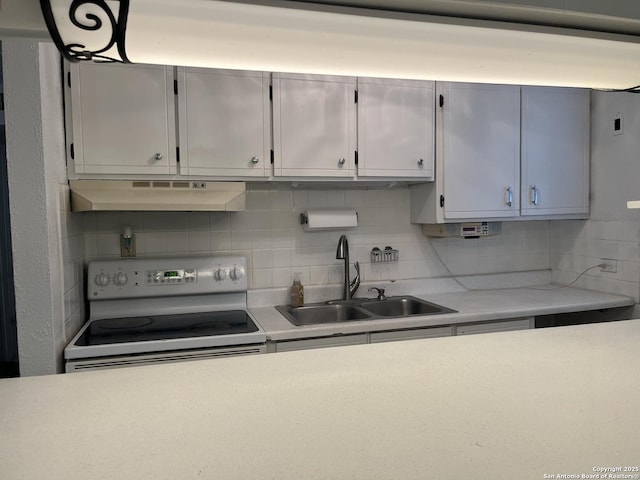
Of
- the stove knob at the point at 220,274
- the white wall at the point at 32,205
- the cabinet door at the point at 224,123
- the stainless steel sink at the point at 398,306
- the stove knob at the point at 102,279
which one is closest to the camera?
the white wall at the point at 32,205

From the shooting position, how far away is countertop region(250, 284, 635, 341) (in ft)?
7.51

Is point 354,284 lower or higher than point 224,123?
lower

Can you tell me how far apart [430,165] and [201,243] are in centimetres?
145

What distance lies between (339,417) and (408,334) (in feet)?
5.57

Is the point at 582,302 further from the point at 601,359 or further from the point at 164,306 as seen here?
the point at 164,306

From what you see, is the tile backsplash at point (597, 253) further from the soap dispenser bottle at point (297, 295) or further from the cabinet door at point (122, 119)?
the cabinet door at point (122, 119)

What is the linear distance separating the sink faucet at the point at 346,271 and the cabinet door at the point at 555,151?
1.15 metres

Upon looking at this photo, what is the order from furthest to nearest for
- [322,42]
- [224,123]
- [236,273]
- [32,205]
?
[236,273], [224,123], [32,205], [322,42]

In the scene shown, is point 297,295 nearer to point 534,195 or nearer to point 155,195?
point 155,195

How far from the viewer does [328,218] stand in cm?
280

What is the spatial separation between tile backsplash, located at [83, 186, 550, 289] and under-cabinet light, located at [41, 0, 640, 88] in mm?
1987

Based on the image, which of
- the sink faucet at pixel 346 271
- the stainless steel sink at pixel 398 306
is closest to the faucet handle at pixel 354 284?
the sink faucet at pixel 346 271

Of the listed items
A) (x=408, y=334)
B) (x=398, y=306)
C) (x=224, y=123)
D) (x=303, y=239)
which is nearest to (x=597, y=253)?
(x=398, y=306)

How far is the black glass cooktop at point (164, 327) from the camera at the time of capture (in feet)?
6.91
